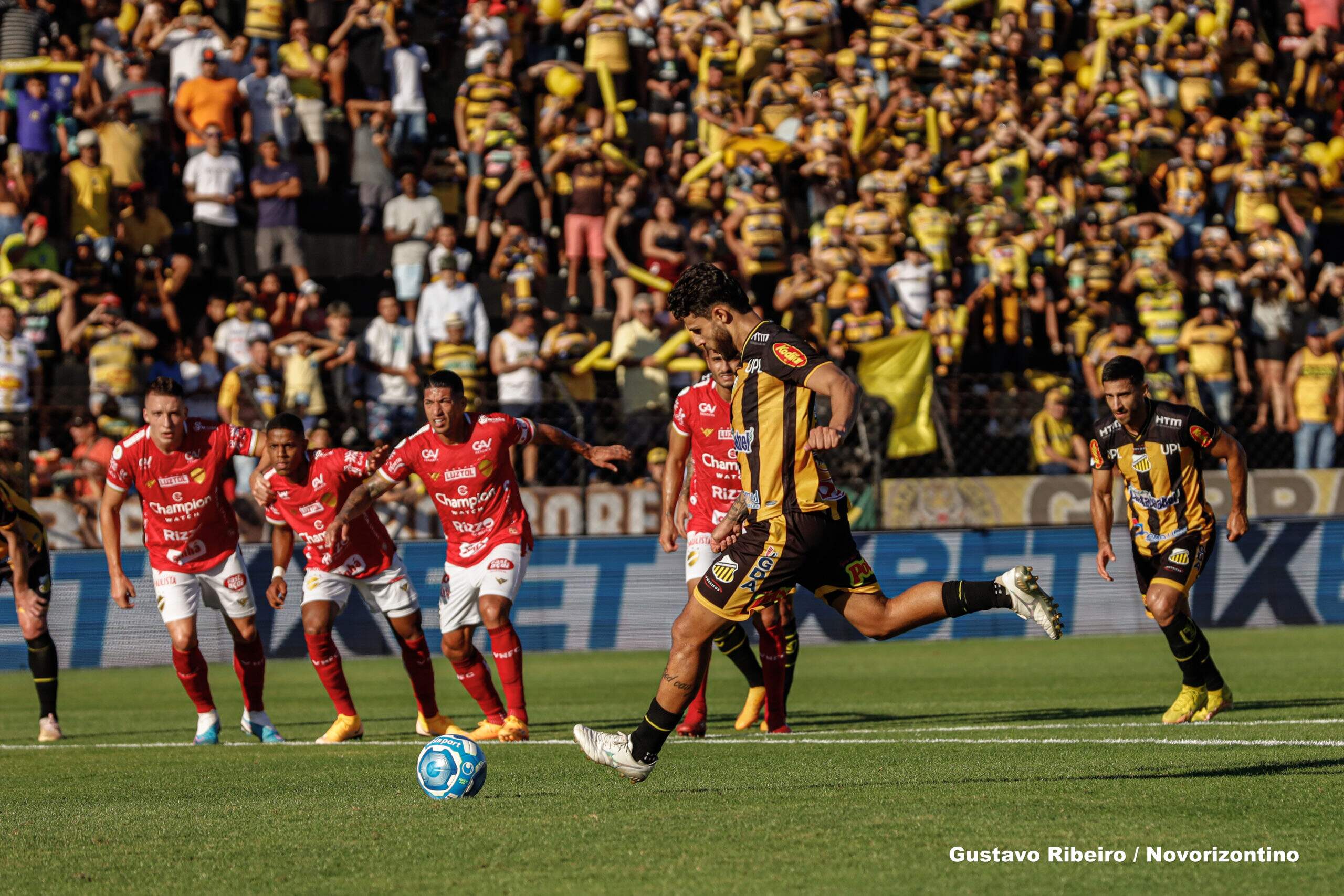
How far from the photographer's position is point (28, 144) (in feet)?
65.2

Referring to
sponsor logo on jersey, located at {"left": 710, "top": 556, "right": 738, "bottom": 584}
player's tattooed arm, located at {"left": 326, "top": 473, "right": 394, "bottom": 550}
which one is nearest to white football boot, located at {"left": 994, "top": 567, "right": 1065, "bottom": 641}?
sponsor logo on jersey, located at {"left": 710, "top": 556, "right": 738, "bottom": 584}

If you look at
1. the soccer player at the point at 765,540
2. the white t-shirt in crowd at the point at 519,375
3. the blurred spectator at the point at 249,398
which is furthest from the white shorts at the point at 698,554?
the blurred spectator at the point at 249,398

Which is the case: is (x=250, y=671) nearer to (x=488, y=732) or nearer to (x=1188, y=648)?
(x=488, y=732)

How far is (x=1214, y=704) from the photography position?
35.2 ft

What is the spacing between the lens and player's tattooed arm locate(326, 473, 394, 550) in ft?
36.0

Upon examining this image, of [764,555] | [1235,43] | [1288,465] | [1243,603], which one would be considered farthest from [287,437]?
[1235,43]

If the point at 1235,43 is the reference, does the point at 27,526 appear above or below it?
below

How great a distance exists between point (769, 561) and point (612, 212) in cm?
1392

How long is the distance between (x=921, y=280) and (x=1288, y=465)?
4.83 m

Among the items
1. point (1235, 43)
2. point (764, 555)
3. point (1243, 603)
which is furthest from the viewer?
point (1235, 43)

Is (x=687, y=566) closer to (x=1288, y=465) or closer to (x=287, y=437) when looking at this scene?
(x=287, y=437)

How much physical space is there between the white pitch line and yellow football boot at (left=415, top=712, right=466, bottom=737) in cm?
37

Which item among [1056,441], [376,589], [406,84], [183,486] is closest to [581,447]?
[376,589]

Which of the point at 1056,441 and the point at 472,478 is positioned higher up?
the point at 472,478
